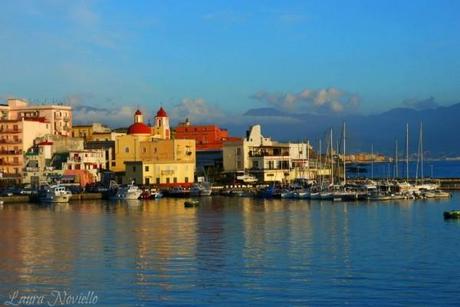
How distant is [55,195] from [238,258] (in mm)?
49017

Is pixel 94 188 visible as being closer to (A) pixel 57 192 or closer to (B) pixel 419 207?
(A) pixel 57 192

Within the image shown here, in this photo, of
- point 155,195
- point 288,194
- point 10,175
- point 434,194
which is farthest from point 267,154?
point 10,175

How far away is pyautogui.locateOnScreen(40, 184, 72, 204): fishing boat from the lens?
79.6m

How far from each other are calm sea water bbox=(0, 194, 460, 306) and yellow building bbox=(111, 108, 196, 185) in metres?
33.4

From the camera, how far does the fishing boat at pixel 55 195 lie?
7962 centimetres

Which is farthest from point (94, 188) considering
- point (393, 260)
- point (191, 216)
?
point (393, 260)

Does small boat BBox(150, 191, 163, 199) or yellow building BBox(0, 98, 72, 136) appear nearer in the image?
small boat BBox(150, 191, 163, 199)

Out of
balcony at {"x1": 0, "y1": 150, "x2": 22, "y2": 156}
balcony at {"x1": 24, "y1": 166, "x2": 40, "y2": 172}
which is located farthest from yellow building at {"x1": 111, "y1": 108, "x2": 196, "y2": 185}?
balcony at {"x1": 0, "y1": 150, "x2": 22, "y2": 156}

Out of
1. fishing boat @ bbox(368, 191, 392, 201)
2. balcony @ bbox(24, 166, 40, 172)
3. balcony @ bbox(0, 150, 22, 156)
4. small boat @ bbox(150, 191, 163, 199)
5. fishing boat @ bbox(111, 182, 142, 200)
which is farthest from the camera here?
balcony @ bbox(0, 150, 22, 156)

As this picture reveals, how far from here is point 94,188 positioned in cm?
8950

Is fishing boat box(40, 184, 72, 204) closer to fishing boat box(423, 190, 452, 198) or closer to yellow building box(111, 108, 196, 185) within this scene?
yellow building box(111, 108, 196, 185)

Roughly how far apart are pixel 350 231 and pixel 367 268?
561 inches

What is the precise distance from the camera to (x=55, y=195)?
262ft

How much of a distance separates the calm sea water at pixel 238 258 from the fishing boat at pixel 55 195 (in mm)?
20189
